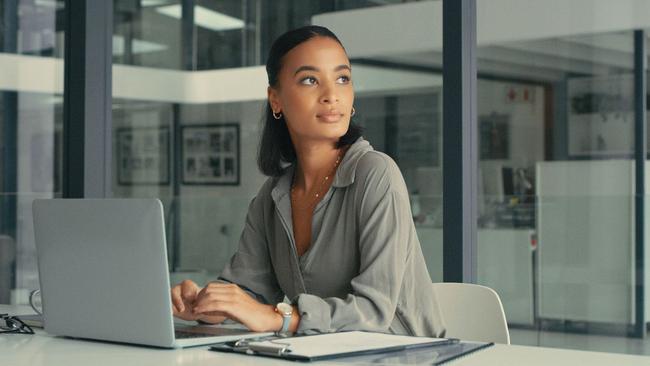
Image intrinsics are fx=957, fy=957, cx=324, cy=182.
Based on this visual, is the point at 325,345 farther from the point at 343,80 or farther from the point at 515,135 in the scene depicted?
the point at 515,135

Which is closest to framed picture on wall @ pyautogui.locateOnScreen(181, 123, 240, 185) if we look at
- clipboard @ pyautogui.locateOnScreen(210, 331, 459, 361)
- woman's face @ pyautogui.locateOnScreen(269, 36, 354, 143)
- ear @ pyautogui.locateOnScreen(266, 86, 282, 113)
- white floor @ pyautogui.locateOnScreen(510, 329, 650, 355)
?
white floor @ pyautogui.locateOnScreen(510, 329, 650, 355)

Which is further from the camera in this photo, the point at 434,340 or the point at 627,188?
the point at 627,188

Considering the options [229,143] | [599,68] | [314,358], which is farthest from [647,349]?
[229,143]

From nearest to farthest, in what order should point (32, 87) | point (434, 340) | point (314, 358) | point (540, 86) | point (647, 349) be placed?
point (314, 358)
point (434, 340)
point (647, 349)
point (540, 86)
point (32, 87)

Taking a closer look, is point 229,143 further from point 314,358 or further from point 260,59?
point 314,358

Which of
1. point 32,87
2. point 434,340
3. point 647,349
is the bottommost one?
point 647,349

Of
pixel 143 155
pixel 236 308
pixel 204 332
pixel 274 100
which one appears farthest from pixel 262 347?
pixel 143 155

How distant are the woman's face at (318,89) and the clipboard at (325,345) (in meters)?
0.58

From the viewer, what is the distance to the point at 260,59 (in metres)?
4.18

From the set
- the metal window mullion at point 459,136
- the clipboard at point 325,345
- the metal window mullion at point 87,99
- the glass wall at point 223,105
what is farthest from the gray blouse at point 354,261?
the metal window mullion at point 87,99

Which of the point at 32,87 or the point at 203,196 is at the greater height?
the point at 32,87

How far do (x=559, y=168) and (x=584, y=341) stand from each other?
1.93 feet

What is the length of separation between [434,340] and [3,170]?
3794mm

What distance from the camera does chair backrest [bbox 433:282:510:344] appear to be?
223 centimetres
